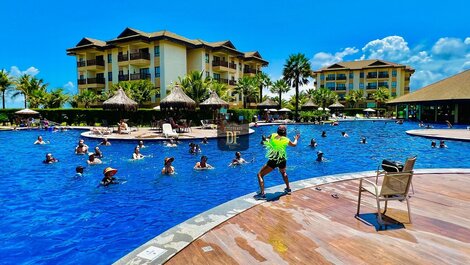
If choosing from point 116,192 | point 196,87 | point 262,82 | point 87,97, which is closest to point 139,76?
point 87,97

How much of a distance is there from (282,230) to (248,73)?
5861 centimetres

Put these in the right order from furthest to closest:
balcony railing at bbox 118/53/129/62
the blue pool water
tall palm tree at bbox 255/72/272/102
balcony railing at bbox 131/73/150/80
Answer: tall palm tree at bbox 255/72/272/102
balcony railing at bbox 118/53/129/62
balcony railing at bbox 131/73/150/80
the blue pool water

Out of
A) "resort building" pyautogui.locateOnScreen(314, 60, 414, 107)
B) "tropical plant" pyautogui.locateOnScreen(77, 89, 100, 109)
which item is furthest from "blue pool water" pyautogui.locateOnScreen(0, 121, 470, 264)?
"resort building" pyautogui.locateOnScreen(314, 60, 414, 107)

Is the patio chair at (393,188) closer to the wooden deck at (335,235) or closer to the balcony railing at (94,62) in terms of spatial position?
the wooden deck at (335,235)

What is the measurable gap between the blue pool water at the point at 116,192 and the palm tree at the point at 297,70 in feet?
104

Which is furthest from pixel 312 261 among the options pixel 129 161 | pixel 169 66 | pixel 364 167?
pixel 169 66

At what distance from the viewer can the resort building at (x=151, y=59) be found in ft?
143

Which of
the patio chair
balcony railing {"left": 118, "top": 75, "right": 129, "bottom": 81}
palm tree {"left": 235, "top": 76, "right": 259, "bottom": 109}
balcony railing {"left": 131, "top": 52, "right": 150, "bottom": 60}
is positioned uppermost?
balcony railing {"left": 131, "top": 52, "right": 150, "bottom": 60}

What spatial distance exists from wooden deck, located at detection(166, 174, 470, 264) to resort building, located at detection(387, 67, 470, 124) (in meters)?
42.4

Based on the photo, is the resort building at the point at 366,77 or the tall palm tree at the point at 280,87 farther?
the resort building at the point at 366,77

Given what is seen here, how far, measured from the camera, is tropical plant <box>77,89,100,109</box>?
46.9 m

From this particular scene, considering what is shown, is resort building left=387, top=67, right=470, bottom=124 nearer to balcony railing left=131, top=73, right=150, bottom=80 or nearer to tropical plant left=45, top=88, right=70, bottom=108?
balcony railing left=131, top=73, right=150, bottom=80

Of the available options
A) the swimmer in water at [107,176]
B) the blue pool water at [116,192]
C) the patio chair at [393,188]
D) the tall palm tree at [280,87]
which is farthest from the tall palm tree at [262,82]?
the patio chair at [393,188]

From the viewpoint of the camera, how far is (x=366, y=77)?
8300 centimetres
